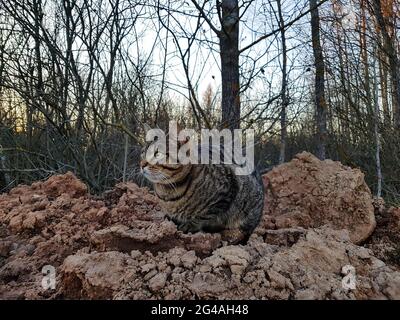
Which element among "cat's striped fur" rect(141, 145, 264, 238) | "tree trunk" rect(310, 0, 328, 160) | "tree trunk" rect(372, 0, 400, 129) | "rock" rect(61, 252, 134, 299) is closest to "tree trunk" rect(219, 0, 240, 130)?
"tree trunk" rect(310, 0, 328, 160)

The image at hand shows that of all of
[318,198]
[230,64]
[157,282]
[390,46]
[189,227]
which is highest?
[390,46]

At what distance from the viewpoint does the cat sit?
2.74 meters

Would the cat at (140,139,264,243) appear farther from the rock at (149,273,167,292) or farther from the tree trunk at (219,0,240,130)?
the tree trunk at (219,0,240,130)

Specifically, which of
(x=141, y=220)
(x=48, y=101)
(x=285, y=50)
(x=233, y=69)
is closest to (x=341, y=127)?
(x=285, y=50)

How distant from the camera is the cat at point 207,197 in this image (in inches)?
108

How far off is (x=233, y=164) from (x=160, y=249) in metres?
1.10

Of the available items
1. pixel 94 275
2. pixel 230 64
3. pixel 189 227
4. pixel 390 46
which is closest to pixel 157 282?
pixel 94 275

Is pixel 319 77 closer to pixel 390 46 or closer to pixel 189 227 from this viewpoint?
pixel 390 46

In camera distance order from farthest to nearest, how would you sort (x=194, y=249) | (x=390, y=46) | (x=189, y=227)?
1. (x=390, y=46)
2. (x=189, y=227)
3. (x=194, y=249)

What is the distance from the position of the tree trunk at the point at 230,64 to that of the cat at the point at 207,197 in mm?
2585

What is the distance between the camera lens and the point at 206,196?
2.76 metres

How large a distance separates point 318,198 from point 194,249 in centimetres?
159

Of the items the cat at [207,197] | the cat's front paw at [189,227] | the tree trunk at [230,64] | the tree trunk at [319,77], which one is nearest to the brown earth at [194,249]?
the cat at [207,197]
